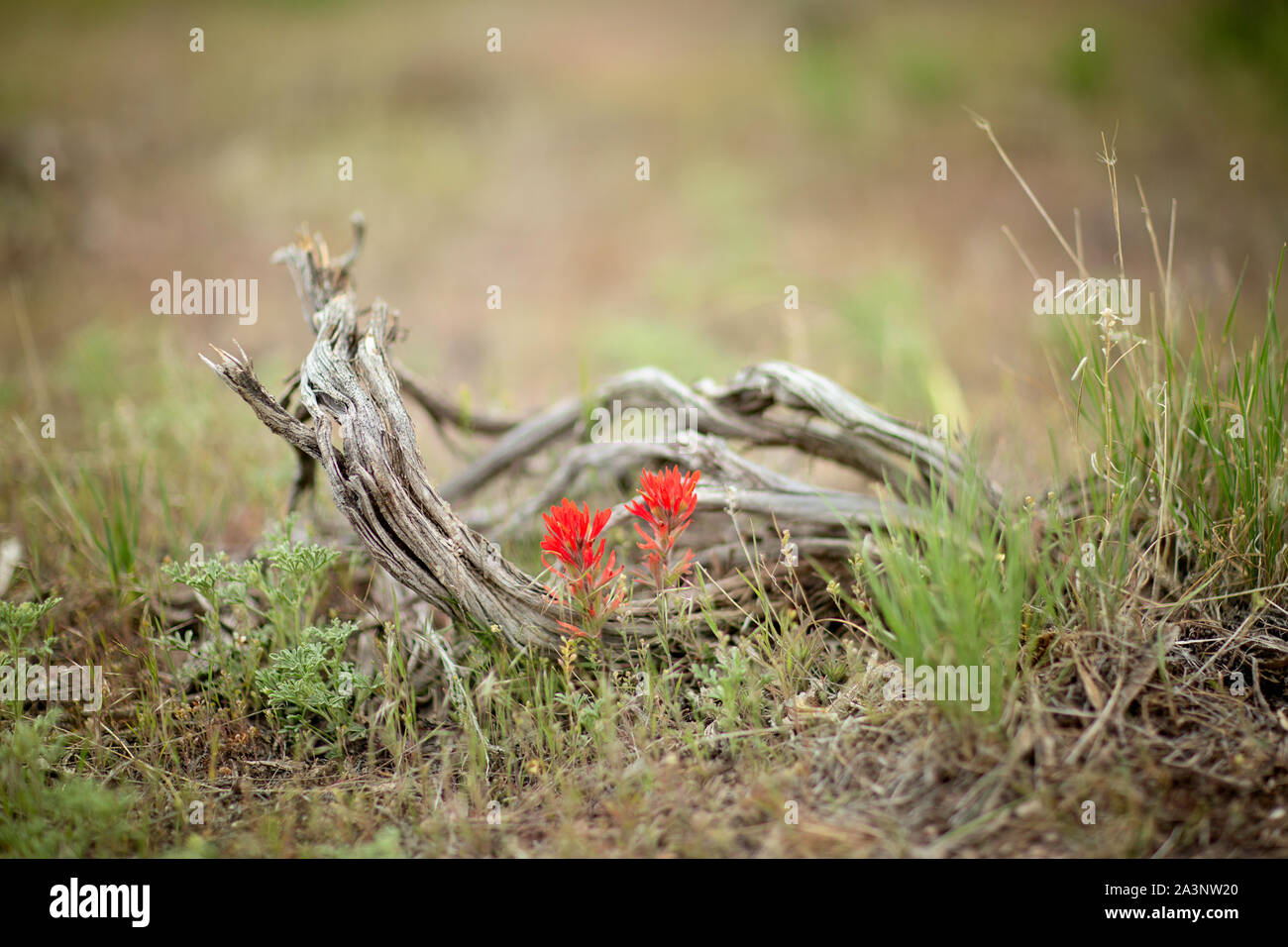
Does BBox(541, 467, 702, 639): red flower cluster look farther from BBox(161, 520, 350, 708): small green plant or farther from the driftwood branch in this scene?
BBox(161, 520, 350, 708): small green plant

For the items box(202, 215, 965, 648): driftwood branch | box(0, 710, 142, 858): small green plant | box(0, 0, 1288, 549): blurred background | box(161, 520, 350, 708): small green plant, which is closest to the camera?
box(0, 710, 142, 858): small green plant

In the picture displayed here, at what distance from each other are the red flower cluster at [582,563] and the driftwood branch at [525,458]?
0.18 metres

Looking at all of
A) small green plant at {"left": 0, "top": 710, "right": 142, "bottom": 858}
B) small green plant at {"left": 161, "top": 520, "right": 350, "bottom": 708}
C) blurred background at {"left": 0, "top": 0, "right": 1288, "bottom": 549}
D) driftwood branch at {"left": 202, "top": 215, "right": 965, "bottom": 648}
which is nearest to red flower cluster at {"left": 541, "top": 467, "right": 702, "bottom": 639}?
driftwood branch at {"left": 202, "top": 215, "right": 965, "bottom": 648}

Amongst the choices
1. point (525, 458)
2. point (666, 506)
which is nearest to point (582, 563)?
point (666, 506)

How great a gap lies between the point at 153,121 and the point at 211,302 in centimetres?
417

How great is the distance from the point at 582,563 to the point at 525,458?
4.79 feet

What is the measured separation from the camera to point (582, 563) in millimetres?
2168

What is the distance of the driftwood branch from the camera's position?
2.32 meters

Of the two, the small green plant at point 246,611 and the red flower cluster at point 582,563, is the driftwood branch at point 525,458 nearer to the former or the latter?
the red flower cluster at point 582,563

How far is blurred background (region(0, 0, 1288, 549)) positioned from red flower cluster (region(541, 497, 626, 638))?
2.36 m

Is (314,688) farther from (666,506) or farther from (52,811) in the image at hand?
(666,506)

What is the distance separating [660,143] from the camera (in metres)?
9.76

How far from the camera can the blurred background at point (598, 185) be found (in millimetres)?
5680

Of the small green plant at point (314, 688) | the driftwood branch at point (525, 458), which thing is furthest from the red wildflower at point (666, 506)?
the small green plant at point (314, 688)
